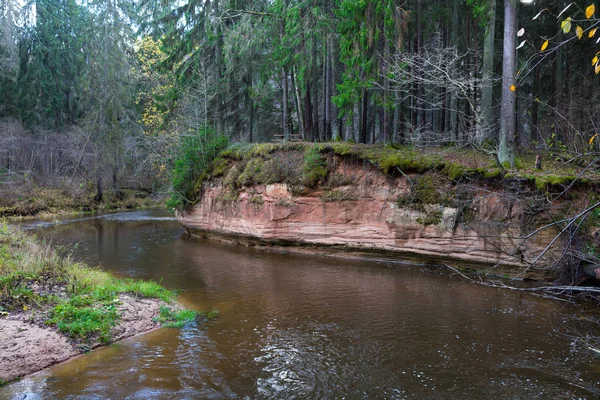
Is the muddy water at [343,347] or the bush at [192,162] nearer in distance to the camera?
the muddy water at [343,347]

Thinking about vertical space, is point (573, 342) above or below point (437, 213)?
below

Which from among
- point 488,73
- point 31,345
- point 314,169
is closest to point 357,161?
point 314,169

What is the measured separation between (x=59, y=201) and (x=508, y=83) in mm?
28312

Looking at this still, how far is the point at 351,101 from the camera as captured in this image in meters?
16.2

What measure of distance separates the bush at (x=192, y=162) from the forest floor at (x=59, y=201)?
23.9 ft

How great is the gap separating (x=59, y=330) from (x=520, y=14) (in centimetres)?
2037

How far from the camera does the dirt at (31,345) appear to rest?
20.1 feet

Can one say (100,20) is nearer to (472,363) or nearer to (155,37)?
(155,37)

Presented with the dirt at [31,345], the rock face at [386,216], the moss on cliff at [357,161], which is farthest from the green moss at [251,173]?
the dirt at [31,345]

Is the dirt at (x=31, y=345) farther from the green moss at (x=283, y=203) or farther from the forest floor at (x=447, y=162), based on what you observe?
the forest floor at (x=447, y=162)

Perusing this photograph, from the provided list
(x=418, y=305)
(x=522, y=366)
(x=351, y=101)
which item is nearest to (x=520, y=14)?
(x=351, y=101)

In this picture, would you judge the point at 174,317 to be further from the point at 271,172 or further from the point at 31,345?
the point at 271,172

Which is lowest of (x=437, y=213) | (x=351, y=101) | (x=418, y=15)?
(x=437, y=213)

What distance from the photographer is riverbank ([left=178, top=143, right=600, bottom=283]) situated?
11.3m
